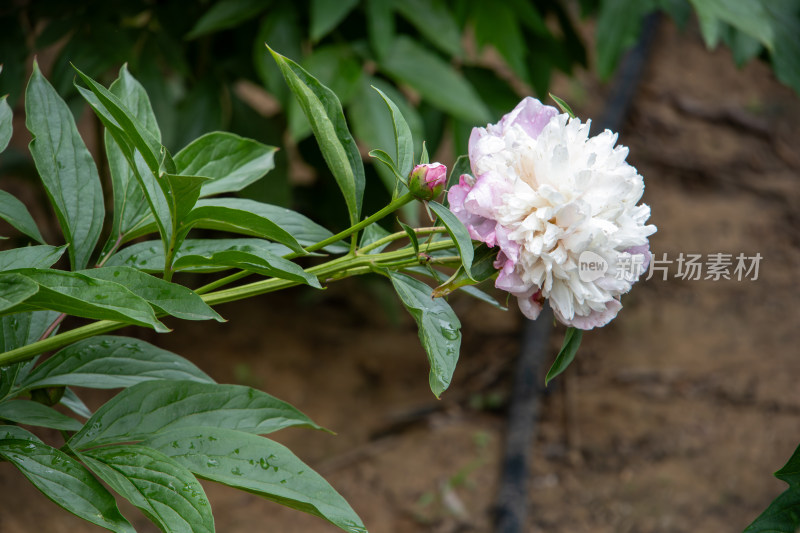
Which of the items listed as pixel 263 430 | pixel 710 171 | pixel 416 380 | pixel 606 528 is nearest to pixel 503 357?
pixel 416 380

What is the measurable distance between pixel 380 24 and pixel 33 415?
33.1 inches

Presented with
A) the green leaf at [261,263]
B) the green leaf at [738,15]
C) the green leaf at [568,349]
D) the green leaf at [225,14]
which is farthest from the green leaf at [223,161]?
the green leaf at [738,15]

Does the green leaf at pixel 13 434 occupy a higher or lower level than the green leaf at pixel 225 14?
lower

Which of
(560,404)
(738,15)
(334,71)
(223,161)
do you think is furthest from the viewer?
(560,404)

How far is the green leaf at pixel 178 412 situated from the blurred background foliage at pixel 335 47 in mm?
543

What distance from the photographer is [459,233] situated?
486 millimetres

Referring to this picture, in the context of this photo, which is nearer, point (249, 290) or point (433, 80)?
point (249, 290)

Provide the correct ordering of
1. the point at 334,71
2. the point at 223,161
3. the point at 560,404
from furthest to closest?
the point at 560,404, the point at 334,71, the point at 223,161

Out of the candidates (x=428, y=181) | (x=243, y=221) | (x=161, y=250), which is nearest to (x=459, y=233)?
(x=428, y=181)

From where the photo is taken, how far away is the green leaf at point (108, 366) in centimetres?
60

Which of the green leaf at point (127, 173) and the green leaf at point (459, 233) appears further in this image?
the green leaf at point (127, 173)

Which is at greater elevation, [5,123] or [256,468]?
[5,123]

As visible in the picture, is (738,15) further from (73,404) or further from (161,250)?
(73,404)

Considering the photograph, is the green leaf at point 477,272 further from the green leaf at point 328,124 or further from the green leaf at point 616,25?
the green leaf at point 616,25
